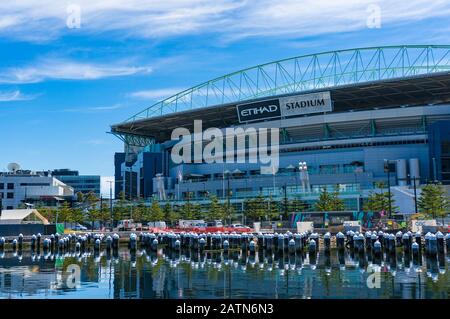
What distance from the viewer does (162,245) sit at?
70062 mm

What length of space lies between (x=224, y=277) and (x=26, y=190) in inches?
5419

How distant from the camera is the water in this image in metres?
30.2

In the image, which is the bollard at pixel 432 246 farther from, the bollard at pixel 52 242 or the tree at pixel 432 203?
the bollard at pixel 52 242

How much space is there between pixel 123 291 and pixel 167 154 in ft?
405

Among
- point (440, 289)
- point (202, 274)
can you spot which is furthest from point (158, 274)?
point (440, 289)

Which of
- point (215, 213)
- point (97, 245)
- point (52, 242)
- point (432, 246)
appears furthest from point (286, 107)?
point (432, 246)

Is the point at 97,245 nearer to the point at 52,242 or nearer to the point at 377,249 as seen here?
the point at 52,242

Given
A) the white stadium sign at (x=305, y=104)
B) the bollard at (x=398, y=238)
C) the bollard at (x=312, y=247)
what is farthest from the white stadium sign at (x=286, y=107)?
the bollard at (x=312, y=247)

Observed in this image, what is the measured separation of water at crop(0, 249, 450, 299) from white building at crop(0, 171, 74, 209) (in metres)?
114

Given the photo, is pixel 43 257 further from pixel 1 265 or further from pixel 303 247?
pixel 303 247

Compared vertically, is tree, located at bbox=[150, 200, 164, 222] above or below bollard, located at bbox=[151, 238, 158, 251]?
above

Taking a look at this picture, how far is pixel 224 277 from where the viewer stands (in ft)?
124

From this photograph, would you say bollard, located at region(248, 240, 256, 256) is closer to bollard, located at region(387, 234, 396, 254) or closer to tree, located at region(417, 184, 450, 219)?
bollard, located at region(387, 234, 396, 254)

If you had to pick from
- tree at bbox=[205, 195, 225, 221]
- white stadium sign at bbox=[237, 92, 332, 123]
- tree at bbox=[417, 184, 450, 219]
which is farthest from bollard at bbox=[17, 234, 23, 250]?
white stadium sign at bbox=[237, 92, 332, 123]
